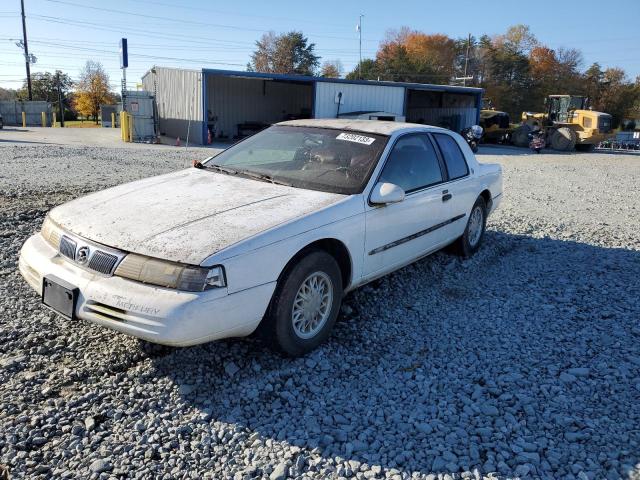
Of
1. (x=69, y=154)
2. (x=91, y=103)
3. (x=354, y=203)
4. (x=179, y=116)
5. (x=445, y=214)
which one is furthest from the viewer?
(x=91, y=103)

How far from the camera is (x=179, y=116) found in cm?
2450

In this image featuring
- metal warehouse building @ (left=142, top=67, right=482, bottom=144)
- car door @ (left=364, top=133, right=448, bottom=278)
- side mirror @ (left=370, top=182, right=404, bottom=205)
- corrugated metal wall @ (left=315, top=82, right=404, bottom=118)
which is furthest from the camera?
corrugated metal wall @ (left=315, top=82, right=404, bottom=118)

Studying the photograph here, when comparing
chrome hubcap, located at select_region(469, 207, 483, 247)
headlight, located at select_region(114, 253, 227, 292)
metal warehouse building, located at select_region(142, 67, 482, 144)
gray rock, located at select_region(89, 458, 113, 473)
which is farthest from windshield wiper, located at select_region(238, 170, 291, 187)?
metal warehouse building, located at select_region(142, 67, 482, 144)

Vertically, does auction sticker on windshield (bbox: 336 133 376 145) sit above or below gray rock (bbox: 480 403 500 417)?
above

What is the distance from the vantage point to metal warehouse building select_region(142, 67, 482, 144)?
920 inches

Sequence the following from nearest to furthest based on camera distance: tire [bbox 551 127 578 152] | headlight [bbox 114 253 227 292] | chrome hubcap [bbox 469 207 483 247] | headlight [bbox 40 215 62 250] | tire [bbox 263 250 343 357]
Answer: headlight [bbox 114 253 227 292] < tire [bbox 263 250 343 357] < headlight [bbox 40 215 62 250] < chrome hubcap [bbox 469 207 483 247] < tire [bbox 551 127 578 152]

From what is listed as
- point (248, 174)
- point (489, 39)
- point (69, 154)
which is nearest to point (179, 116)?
point (69, 154)

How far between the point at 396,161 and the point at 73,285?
8.59ft

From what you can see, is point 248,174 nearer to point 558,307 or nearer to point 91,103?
point 558,307

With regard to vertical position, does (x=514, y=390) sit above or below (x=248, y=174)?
below

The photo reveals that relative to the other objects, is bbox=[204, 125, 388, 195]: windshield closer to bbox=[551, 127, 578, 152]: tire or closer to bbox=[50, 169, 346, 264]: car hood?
bbox=[50, 169, 346, 264]: car hood

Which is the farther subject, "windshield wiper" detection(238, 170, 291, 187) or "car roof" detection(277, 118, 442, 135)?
"car roof" detection(277, 118, 442, 135)

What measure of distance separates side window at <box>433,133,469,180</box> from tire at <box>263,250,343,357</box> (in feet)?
7.07

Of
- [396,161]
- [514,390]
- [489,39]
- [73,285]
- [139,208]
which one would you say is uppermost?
[489,39]
